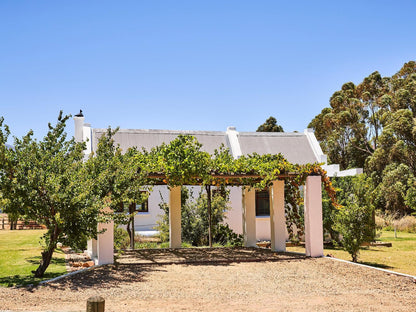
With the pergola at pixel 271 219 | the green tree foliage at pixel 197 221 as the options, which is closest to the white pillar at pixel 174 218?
the pergola at pixel 271 219

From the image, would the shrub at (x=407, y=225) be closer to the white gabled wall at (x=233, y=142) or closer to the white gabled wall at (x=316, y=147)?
the white gabled wall at (x=316, y=147)

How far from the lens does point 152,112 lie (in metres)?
20.5

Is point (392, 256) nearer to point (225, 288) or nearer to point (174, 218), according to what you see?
point (174, 218)

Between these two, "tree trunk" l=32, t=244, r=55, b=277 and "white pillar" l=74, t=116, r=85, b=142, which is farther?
"white pillar" l=74, t=116, r=85, b=142

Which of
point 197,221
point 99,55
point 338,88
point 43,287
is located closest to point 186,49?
point 99,55

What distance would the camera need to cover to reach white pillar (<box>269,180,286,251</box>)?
16.9 metres

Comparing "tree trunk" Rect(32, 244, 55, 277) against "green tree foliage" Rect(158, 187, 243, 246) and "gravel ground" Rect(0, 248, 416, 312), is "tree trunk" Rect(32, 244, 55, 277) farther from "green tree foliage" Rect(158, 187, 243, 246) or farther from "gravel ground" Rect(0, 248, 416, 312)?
"green tree foliage" Rect(158, 187, 243, 246)

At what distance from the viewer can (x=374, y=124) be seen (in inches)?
1722

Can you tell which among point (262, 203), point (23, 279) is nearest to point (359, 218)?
point (23, 279)

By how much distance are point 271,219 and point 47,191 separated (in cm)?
909

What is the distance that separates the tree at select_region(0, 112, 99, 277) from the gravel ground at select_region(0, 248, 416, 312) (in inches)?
45.4

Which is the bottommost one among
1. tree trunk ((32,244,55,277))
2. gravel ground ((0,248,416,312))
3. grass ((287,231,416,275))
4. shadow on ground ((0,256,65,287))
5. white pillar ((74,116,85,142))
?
grass ((287,231,416,275))

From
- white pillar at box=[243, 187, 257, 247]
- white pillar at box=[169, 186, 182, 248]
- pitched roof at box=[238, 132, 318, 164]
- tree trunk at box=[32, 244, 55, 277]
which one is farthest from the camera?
pitched roof at box=[238, 132, 318, 164]

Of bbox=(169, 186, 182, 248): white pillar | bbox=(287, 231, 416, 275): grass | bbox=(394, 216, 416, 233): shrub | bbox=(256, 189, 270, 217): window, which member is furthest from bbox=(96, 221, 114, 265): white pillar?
bbox=(394, 216, 416, 233): shrub
